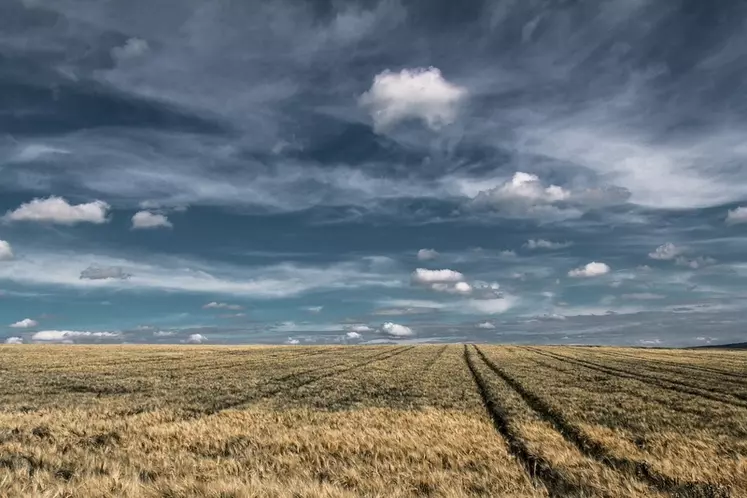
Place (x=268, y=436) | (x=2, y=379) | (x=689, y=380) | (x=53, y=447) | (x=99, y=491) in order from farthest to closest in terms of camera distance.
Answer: (x=689, y=380) < (x=2, y=379) < (x=268, y=436) < (x=53, y=447) < (x=99, y=491)

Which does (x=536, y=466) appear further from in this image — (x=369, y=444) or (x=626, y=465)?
(x=369, y=444)

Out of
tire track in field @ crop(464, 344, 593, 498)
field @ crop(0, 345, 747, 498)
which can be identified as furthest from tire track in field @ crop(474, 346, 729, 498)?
tire track in field @ crop(464, 344, 593, 498)

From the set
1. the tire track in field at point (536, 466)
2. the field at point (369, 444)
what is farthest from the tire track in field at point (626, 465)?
the tire track in field at point (536, 466)

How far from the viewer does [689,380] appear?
39375 mm

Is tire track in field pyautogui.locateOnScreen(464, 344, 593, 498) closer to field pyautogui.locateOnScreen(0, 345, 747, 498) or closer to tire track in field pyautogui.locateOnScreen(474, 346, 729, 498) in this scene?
field pyautogui.locateOnScreen(0, 345, 747, 498)

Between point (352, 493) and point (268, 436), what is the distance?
20.5 feet

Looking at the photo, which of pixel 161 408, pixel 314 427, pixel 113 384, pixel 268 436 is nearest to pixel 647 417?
pixel 314 427

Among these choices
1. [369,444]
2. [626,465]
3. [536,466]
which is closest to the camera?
[536,466]

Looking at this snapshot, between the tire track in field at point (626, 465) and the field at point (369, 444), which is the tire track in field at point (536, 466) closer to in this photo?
the field at point (369, 444)

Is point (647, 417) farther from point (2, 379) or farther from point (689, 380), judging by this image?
point (2, 379)

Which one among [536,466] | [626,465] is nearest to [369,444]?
[536,466]

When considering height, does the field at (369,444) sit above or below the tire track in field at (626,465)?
above

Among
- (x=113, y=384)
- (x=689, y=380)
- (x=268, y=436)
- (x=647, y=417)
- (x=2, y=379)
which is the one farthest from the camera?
(x=689, y=380)

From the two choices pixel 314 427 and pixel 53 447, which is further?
pixel 314 427
